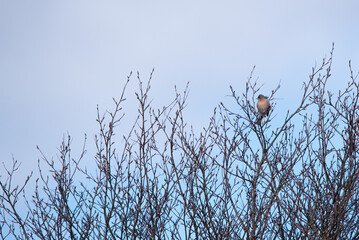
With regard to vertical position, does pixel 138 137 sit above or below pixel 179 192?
above

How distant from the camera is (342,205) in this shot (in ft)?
21.1

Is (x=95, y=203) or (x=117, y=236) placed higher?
(x=95, y=203)

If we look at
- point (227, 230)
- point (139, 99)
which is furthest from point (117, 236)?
point (139, 99)

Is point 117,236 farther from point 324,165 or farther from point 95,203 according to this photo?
point 324,165

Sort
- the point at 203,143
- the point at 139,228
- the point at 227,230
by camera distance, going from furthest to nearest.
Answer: the point at 203,143 → the point at 139,228 → the point at 227,230

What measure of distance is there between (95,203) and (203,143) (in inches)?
70.8

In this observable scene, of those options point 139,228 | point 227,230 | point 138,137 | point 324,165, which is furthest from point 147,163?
point 324,165

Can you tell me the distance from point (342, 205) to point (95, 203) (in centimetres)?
336

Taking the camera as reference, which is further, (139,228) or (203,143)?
(203,143)

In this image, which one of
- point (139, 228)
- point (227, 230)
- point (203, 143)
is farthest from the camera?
point (203, 143)

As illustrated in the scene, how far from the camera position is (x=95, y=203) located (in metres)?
6.78

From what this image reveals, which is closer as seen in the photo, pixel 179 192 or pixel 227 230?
pixel 227 230

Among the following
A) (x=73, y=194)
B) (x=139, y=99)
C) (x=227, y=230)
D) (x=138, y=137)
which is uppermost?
(x=139, y=99)

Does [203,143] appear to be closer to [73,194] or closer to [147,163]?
[147,163]
